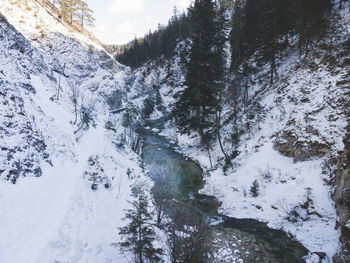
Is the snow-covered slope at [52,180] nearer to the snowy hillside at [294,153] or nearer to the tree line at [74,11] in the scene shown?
the snowy hillside at [294,153]

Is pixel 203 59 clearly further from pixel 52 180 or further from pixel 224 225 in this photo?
pixel 52 180

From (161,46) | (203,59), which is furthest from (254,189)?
(161,46)

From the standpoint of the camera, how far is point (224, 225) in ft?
33.2

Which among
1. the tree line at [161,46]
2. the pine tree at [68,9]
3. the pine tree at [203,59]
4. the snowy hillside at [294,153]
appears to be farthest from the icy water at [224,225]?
the tree line at [161,46]

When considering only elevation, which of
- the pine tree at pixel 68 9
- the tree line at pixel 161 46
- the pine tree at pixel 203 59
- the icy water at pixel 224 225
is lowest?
the icy water at pixel 224 225

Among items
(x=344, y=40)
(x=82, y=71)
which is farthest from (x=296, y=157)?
(x=82, y=71)

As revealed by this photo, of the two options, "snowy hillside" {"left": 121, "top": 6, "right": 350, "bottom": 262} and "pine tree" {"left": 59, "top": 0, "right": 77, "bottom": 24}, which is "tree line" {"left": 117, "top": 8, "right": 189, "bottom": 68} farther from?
"snowy hillside" {"left": 121, "top": 6, "right": 350, "bottom": 262}

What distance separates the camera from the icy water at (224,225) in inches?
311

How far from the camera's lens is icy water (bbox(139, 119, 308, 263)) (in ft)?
26.0

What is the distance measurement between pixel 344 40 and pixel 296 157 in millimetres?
12127

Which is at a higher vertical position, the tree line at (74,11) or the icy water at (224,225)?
the tree line at (74,11)

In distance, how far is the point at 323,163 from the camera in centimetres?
998

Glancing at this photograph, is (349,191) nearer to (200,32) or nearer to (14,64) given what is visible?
(200,32)

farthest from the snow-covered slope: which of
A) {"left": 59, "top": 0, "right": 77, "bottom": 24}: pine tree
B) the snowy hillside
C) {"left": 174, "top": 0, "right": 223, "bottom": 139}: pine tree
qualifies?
{"left": 59, "top": 0, "right": 77, "bottom": 24}: pine tree
